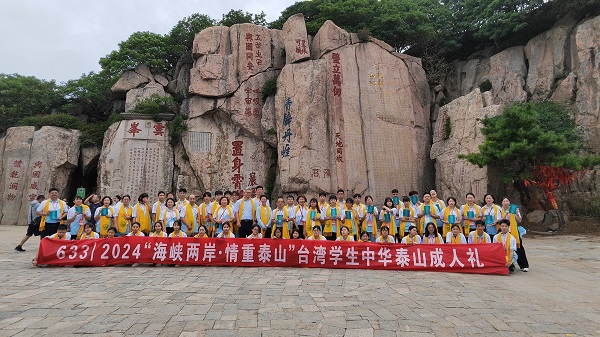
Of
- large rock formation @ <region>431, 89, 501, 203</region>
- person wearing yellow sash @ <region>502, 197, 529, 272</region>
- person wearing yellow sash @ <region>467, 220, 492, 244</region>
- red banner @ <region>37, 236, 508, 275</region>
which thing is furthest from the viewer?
large rock formation @ <region>431, 89, 501, 203</region>

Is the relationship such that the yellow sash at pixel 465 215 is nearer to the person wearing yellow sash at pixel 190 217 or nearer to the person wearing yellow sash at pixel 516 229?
the person wearing yellow sash at pixel 516 229

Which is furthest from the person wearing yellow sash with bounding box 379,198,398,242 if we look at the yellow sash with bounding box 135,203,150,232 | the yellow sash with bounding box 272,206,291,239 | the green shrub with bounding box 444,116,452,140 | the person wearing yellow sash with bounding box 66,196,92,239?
the green shrub with bounding box 444,116,452,140

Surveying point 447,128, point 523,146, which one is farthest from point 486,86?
point 523,146

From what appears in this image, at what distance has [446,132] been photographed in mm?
13133

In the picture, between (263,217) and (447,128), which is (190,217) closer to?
(263,217)

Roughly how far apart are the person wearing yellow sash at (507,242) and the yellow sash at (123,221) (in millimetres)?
7110

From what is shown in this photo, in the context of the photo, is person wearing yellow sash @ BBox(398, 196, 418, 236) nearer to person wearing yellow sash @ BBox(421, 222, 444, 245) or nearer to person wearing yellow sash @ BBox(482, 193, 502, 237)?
person wearing yellow sash @ BBox(421, 222, 444, 245)

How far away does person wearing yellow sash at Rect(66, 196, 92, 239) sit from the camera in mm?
7535

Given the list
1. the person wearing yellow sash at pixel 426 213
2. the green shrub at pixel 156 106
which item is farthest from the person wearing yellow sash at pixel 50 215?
the person wearing yellow sash at pixel 426 213

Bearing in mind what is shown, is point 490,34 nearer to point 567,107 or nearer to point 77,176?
point 567,107

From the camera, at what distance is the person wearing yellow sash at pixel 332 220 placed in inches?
293

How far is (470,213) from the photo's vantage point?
7223 mm

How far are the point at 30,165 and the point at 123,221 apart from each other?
10088mm

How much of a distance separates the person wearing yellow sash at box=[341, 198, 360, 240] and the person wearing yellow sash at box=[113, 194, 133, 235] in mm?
4456
